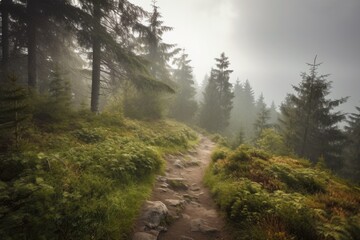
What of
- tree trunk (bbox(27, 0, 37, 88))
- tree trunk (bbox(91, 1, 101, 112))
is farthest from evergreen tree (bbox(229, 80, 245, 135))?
tree trunk (bbox(27, 0, 37, 88))

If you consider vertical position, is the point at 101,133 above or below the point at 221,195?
above

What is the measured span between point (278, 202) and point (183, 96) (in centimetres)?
3780

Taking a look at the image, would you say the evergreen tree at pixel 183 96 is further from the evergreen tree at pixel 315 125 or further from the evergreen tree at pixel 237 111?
the evergreen tree at pixel 237 111

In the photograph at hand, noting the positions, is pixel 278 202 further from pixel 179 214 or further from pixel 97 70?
pixel 97 70

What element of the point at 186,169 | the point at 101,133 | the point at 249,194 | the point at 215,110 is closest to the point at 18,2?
the point at 101,133

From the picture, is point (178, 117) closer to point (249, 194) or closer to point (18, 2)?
point (18, 2)

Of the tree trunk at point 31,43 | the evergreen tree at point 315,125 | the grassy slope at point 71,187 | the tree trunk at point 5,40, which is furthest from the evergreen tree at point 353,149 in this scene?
the tree trunk at point 5,40

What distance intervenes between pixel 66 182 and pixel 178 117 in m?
37.1

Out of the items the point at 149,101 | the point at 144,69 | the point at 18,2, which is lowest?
the point at 149,101

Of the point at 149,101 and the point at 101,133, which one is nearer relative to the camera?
the point at 101,133

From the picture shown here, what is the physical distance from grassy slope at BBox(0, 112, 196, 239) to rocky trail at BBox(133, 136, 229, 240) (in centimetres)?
43

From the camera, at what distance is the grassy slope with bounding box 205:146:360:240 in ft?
18.2

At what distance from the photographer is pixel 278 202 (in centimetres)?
696

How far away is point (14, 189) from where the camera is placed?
5340 millimetres
